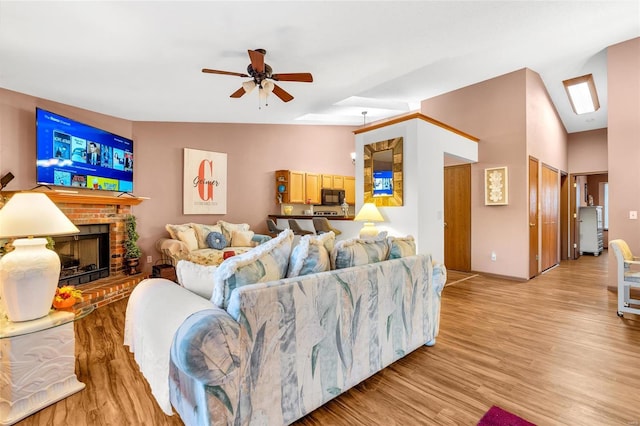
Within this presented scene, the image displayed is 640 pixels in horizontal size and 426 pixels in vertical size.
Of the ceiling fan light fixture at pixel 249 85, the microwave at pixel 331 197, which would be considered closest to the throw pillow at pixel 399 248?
the ceiling fan light fixture at pixel 249 85

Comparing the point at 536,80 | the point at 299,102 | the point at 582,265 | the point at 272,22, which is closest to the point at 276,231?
the point at 299,102

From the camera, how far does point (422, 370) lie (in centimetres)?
203

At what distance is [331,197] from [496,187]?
3.63 m

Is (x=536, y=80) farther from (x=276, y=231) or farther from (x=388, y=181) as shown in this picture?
(x=276, y=231)

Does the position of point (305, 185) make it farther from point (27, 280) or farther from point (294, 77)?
point (27, 280)

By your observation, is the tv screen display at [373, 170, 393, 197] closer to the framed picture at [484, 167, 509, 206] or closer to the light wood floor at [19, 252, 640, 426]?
the light wood floor at [19, 252, 640, 426]

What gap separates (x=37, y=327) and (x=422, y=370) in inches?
91.8

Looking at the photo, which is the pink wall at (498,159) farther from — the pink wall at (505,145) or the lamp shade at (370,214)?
the lamp shade at (370,214)

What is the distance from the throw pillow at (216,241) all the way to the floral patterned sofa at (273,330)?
10.5 feet

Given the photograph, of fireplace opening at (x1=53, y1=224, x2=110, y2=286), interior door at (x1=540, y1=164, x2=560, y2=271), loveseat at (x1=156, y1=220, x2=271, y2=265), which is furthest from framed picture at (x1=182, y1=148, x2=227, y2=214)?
interior door at (x1=540, y1=164, x2=560, y2=271)

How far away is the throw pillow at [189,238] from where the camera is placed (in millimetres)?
4875

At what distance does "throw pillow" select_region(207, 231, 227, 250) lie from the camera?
5.09 m

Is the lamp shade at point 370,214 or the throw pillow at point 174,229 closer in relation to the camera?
the lamp shade at point 370,214

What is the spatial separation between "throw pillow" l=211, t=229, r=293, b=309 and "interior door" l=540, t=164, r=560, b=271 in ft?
17.8
